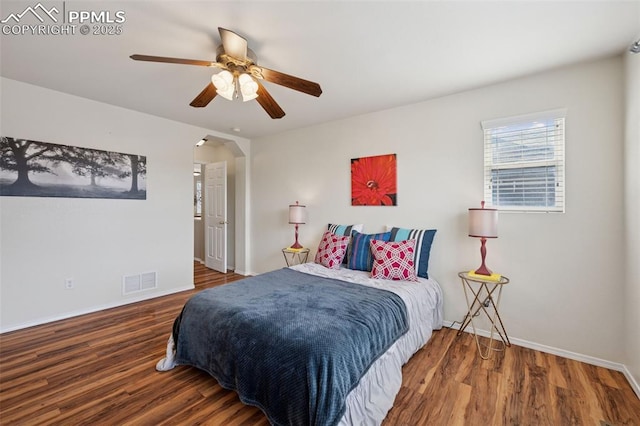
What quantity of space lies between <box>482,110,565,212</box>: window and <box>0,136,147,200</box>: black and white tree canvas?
428 centimetres

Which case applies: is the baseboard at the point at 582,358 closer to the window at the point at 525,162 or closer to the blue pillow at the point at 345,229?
the window at the point at 525,162

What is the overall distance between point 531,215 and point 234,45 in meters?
2.88

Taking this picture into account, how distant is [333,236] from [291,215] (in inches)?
34.1

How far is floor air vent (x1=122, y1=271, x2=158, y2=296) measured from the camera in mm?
3564

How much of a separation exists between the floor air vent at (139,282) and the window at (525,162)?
4328 millimetres

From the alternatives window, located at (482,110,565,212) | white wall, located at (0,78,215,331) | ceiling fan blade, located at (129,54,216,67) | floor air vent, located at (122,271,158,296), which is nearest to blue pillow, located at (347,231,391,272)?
window, located at (482,110,565,212)

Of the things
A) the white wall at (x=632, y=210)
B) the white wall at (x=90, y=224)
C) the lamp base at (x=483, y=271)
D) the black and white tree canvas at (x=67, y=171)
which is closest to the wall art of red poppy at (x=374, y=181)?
the lamp base at (x=483, y=271)

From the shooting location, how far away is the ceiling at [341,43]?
67.3 inches

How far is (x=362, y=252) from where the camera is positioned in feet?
10.2

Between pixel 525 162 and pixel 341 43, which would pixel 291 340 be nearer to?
pixel 341 43

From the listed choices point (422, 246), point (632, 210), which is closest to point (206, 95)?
point (422, 246)

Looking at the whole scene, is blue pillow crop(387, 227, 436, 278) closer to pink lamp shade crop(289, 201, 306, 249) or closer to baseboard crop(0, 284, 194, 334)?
pink lamp shade crop(289, 201, 306, 249)

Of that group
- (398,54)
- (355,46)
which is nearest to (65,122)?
(355,46)

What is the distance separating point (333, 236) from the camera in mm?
3396
